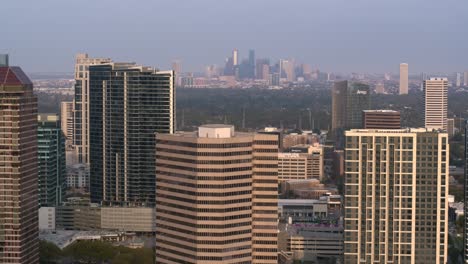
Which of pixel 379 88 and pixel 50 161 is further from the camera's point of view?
pixel 379 88

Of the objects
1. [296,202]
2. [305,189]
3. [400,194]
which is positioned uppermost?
[400,194]

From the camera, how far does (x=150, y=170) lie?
140ft

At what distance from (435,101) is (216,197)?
51.6 meters

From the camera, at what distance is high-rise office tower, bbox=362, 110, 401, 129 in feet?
177

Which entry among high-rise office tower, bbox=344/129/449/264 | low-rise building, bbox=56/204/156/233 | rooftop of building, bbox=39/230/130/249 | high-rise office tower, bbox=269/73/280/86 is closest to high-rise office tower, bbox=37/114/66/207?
low-rise building, bbox=56/204/156/233

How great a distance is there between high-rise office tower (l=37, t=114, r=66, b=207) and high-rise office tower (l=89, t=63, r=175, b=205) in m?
1.78

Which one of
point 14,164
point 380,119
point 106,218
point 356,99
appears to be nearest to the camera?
point 14,164

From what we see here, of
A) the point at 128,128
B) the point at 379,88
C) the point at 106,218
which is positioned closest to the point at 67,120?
the point at 128,128

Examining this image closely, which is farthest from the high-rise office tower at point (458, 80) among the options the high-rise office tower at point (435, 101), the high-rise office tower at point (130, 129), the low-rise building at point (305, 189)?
the high-rise office tower at point (130, 129)

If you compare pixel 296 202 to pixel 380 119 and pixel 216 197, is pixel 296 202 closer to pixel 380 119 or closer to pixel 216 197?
pixel 380 119

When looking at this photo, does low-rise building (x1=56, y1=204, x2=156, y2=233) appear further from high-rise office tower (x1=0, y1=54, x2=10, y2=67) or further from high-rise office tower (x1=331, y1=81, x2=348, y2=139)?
high-rise office tower (x1=331, y1=81, x2=348, y2=139)

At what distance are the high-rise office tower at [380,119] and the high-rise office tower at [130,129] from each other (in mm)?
14471

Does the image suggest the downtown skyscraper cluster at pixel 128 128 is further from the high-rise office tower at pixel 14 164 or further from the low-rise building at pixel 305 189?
the high-rise office tower at pixel 14 164

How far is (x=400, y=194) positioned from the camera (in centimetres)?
2666
